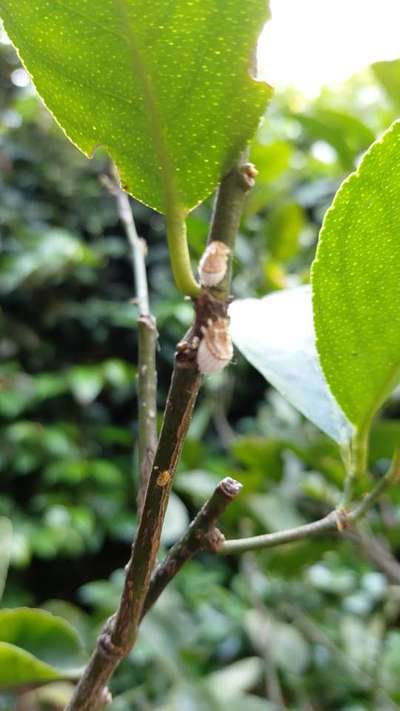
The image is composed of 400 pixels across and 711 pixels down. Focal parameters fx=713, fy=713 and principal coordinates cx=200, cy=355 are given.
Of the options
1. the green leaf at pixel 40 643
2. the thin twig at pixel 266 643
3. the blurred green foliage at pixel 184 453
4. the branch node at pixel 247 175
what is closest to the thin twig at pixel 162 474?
the branch node at pixel 247 175

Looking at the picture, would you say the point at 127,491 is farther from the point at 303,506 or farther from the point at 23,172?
the point at 23,172

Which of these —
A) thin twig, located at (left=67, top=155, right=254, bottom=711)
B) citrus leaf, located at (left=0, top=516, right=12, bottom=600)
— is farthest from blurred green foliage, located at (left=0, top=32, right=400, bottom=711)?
thin twig, located at (left=67, top=155, right=254, bottom=711)

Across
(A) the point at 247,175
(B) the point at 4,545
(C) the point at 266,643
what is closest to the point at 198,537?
(A) the point at 247,175

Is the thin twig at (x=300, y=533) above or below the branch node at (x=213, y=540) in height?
below

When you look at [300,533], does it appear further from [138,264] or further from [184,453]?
[184,453]

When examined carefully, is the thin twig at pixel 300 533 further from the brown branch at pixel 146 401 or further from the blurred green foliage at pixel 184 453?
the blurred green foliage at pixel 184 453

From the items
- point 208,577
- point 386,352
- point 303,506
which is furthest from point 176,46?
point 208,577
